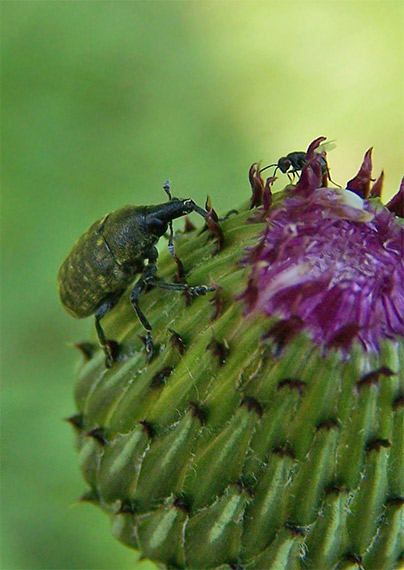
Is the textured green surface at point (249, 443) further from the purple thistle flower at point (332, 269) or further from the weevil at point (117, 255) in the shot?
the weevil at point (117, 255)

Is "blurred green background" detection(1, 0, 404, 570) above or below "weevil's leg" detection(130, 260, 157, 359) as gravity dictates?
above

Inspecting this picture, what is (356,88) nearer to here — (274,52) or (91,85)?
(274,52)

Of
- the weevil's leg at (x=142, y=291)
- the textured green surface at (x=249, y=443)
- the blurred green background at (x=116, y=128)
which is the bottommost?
the textured green surface at (x=249, y=443)

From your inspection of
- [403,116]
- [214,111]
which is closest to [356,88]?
[403,116]

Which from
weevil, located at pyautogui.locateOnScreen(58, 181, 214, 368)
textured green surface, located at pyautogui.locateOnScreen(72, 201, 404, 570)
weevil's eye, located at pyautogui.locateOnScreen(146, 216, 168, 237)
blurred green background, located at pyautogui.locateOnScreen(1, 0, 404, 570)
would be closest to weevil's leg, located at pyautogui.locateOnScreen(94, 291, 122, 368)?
weevil, located at pyautogui.locateOnScreen(58, 181, 214, 368)

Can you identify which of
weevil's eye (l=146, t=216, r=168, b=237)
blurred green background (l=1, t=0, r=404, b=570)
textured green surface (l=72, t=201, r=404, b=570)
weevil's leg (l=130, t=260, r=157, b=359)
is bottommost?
textured green surface (l=72, t=201, r=404, b=570)

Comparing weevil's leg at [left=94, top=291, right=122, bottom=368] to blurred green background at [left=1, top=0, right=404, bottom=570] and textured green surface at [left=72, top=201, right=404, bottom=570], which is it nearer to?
textured green surface at [left=72, top=201, right=404, bottom=570]

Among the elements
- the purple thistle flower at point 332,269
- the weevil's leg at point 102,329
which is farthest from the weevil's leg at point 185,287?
the weevil's leg at point 102,329
